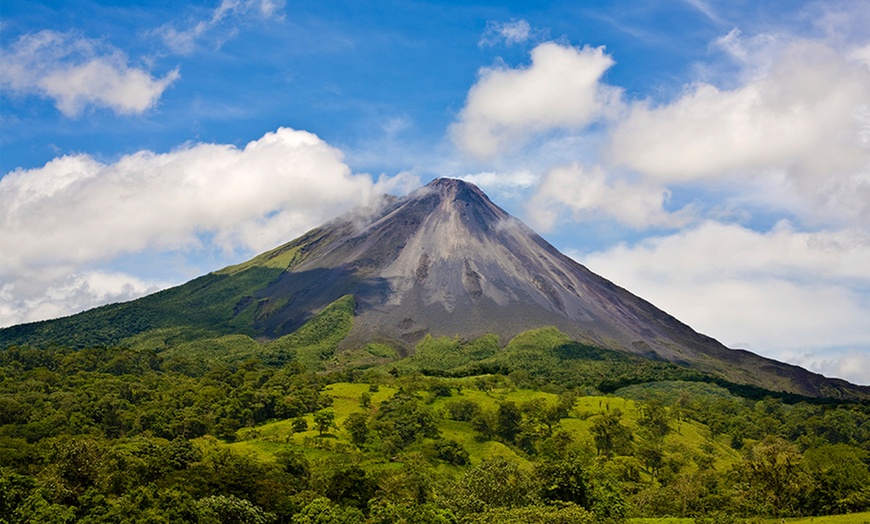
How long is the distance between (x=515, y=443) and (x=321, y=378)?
42518 mm

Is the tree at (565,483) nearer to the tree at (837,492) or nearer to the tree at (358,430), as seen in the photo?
the tree at (837,492)

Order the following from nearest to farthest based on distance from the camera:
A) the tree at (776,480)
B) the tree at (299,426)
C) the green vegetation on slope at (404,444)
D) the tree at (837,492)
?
the green vegetation on slope at (404,444), the tree at (776,480), the tree at (837,492), the tree at (299,426)

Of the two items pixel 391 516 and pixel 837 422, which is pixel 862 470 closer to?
pixel 391 516

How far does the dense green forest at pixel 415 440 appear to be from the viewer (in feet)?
174

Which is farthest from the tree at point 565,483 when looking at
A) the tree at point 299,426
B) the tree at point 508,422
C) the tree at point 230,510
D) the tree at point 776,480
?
the tree at point 299,426

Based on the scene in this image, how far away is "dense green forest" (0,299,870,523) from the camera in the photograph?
53094 mm

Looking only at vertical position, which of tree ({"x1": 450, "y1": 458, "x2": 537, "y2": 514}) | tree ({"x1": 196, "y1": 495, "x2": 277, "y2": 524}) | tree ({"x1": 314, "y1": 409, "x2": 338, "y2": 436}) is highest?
tree ({"x1": 314, "y1": 409, "x2": 338, "y2": 436})

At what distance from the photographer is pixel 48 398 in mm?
99875

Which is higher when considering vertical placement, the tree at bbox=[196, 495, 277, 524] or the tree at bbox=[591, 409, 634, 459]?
the tree at bbox=[591, 409, 634, 459]

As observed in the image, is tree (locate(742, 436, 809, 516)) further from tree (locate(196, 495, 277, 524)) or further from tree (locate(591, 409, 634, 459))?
tree (locate(591, 409, 634, 459))

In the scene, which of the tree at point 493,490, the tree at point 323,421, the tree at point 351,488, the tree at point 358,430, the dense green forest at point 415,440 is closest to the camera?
the tree at point 493,490

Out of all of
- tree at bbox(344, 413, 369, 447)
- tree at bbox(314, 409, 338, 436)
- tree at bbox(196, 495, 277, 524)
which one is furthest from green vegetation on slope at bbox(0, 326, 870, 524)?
tree at bbox(314, 409, 338, 436)

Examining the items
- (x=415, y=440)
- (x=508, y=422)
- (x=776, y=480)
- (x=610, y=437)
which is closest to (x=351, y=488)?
(x=415, y=440)

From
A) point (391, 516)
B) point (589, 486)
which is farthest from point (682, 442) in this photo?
point (391, 516)
